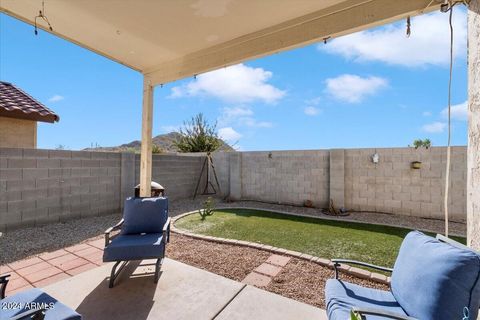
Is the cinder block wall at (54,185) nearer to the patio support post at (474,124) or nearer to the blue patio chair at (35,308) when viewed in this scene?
the blue patio chair at (35,308)

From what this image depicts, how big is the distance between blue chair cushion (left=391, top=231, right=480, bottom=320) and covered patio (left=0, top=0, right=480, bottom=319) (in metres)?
0.38

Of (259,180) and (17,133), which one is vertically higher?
(17,133)

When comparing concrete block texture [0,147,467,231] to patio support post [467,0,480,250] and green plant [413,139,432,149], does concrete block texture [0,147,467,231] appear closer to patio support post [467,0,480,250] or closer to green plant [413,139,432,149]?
green plant [413,139,432,149]

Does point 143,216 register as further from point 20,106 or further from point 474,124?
point 20,106

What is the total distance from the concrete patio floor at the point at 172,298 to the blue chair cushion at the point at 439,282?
0.81 m

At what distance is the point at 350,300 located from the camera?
1771 mm

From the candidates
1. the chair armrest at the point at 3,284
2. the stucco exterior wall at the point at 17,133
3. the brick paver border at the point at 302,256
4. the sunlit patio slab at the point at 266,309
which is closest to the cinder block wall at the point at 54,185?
the stucco exterior wall at the point at 17,133

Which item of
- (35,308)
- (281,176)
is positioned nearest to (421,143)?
(281,176)

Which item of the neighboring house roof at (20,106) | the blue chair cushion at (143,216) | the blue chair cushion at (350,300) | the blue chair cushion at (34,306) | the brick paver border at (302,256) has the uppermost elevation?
the neighboring house roof at (20,106)

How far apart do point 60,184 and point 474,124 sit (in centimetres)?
640

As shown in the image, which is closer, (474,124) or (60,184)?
(474,124)

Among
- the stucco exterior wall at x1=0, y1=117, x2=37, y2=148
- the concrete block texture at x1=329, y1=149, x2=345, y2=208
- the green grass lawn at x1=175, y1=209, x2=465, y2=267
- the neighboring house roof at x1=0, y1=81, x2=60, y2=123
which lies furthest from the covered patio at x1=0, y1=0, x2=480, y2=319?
the concrete block texture at x1=329, y1=149, x2=345, y2=208

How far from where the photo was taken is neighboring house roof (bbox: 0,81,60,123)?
5508mm

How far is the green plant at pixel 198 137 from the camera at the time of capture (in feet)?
40.4
